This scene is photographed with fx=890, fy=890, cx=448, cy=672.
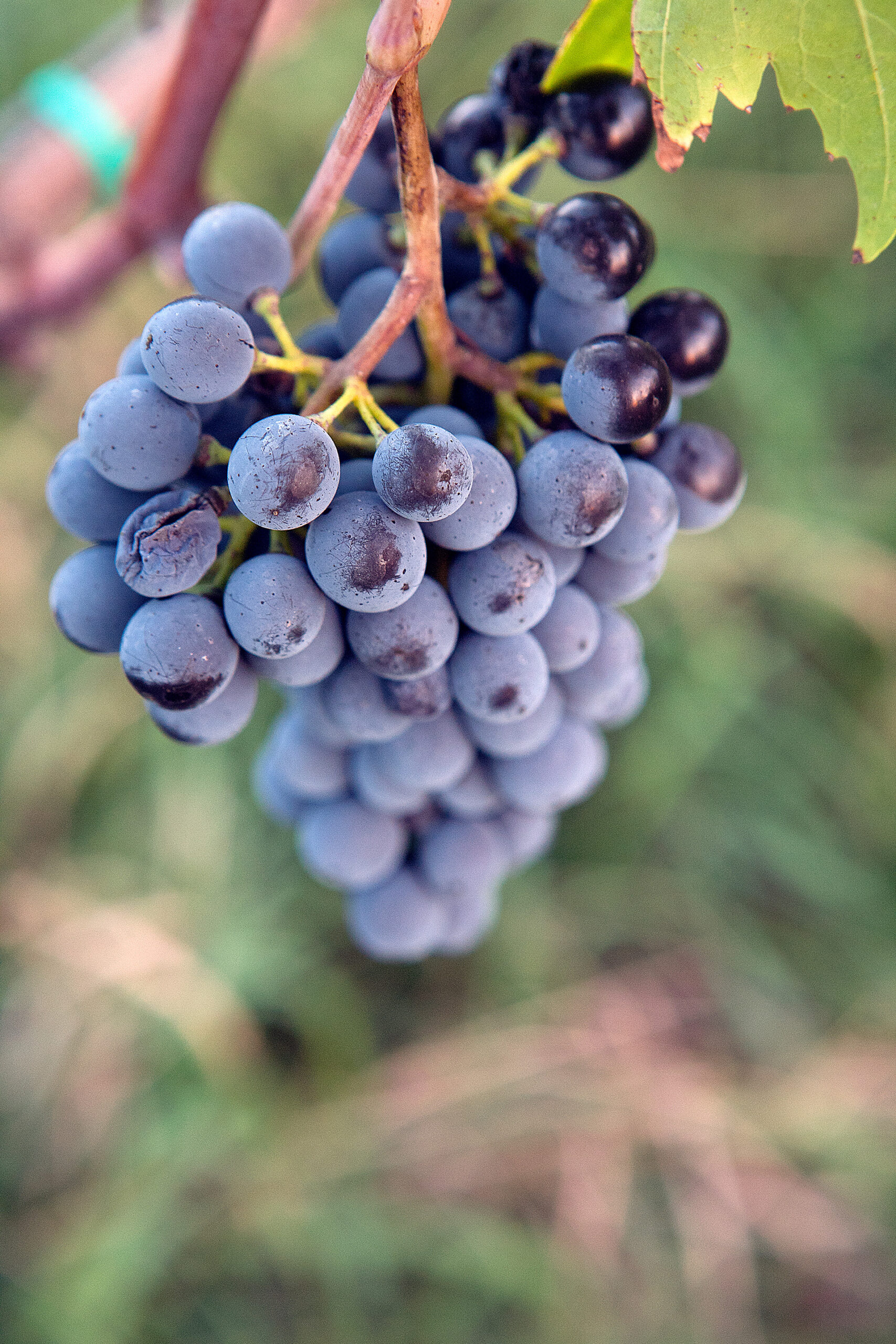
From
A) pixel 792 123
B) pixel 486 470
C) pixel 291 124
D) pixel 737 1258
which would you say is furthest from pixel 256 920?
pixel 792 123

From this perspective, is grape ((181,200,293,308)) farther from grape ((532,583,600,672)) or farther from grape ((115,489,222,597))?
grape ((532,583,600,672))

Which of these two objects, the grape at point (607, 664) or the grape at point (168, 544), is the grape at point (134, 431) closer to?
the grape at point (168, 544)

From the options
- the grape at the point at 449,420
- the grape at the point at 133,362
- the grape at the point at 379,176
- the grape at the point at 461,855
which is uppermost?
the grape at the point at 379,176

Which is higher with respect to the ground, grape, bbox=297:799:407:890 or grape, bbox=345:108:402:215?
grape, bbox=345:108:402:215

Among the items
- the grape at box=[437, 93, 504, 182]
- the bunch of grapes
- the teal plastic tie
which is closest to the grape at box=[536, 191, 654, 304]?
the bunch of grapes

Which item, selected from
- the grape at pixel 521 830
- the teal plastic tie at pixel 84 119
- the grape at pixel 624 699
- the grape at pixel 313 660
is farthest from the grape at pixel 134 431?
the teal plastic tie at pixel 84 119

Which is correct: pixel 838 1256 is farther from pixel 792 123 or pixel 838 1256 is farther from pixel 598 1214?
pixel 792 123
